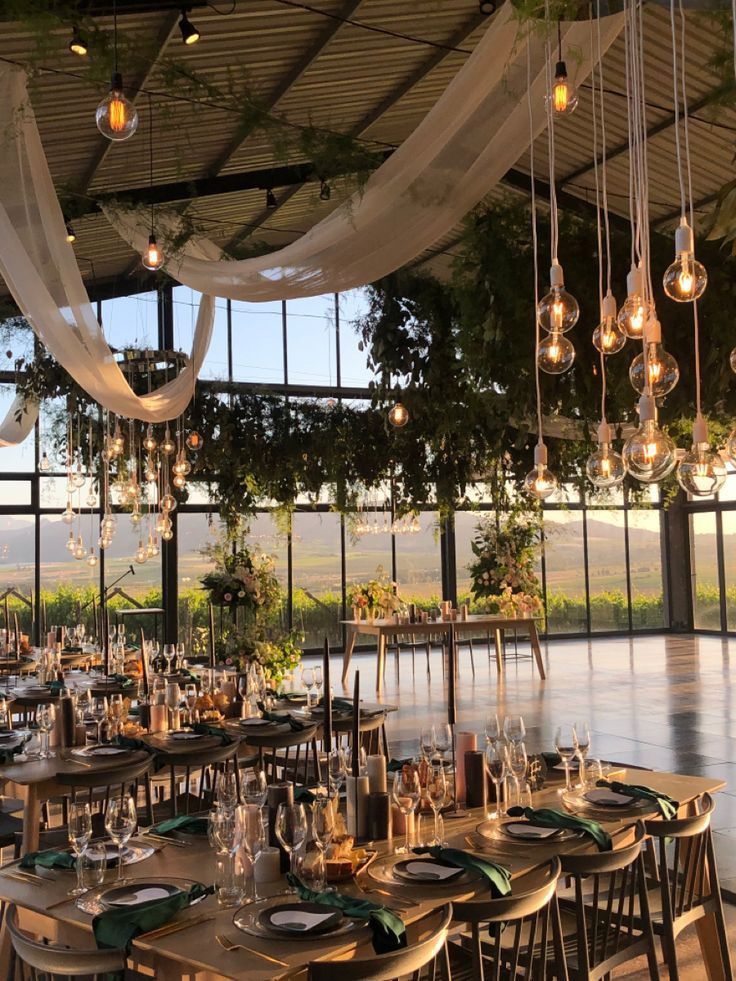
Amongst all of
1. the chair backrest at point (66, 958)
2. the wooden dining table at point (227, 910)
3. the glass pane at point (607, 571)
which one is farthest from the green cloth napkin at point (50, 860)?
the glass pane at point (607, 571)

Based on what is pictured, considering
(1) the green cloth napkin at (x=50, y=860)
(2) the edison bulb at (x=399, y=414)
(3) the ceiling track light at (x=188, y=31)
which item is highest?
(3) the ceiling track light at (x=188, y=31)

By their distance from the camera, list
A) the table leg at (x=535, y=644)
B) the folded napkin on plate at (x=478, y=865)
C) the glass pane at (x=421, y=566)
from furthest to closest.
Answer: the glass pane at (x=421, y=566) → the table leg at (x=535, y=644) → the folded napkin on plate at (x=478, y=865)

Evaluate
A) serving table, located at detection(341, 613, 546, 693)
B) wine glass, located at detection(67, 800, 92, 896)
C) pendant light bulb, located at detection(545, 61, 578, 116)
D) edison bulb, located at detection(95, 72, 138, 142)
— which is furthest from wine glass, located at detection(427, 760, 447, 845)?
serving table, located at detection(341, 613, 546, 693)

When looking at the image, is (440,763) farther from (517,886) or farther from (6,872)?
(6,872)

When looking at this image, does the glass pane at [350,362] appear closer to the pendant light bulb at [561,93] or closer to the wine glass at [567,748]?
the wine glass at [567,748]

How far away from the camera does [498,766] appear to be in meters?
4.22

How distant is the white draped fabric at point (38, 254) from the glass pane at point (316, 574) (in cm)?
1118

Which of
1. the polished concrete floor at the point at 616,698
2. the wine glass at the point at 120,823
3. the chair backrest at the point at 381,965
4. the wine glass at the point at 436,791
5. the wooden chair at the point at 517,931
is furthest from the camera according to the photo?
the polished concrete floor at the point at 616,698

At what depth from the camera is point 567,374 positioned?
603 cm

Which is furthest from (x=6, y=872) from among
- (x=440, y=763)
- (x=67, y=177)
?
(x=67, y=177)

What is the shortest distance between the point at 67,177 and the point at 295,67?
2444mm

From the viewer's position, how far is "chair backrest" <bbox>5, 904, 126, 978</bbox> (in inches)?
100

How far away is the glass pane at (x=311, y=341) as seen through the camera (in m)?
16.5

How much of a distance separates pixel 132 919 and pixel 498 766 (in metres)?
1.89
